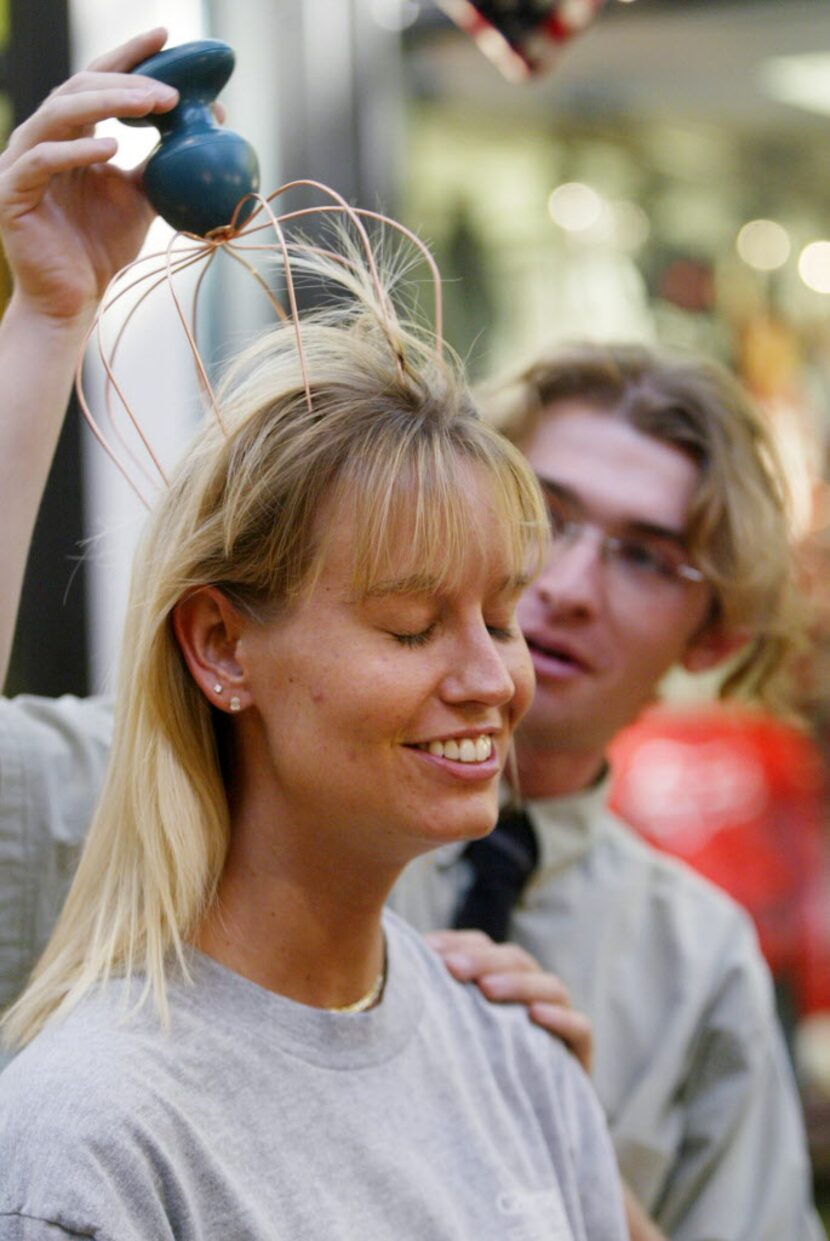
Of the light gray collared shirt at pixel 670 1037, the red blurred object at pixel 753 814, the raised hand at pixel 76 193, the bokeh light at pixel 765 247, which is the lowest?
the red blurred object at pixel 753 814

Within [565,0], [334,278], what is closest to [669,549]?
[334,278]

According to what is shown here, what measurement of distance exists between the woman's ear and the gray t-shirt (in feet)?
0.72

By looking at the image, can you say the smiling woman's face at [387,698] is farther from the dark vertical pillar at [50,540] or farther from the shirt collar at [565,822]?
the dark vertical pillar at [50,540]

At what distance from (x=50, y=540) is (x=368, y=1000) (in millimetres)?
1918

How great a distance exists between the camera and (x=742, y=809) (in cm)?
381

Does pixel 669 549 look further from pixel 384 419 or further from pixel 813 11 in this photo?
pixel 813 11

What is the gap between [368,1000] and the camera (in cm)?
139

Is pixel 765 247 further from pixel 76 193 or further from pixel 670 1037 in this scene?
pixel 76 193

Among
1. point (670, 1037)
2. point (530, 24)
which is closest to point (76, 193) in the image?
point (670, 1037)

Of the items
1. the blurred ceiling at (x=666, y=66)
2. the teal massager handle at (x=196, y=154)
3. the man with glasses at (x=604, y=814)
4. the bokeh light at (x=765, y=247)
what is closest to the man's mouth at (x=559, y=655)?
the man with glasses at (x=604, y=814)

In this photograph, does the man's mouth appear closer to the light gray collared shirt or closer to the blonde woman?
the light gray collared shirt

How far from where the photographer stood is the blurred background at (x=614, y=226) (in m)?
3.20

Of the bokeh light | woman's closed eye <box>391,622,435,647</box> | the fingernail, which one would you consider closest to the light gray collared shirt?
the fingernail

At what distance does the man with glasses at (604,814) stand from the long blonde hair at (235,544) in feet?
2.38
